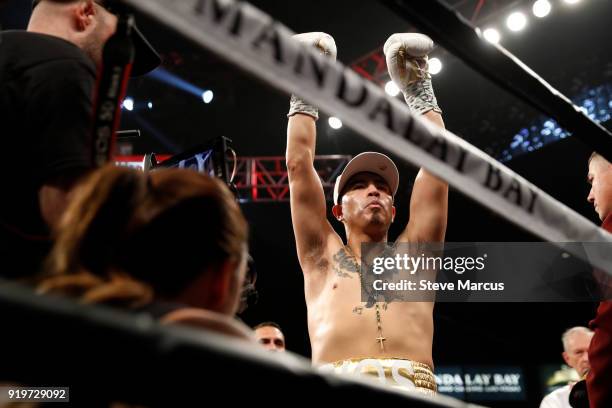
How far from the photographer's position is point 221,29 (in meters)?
0.83

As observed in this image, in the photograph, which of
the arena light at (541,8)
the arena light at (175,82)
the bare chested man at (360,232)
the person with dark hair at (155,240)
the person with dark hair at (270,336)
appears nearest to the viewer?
the person with dark hair at (155,240)

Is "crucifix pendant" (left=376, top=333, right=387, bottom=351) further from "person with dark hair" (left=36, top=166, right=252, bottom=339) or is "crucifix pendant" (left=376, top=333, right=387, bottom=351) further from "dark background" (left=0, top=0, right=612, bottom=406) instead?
"dark background" (left=0, top=0, right=612, bottom=406)

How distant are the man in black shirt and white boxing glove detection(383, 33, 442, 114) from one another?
1.11 metres

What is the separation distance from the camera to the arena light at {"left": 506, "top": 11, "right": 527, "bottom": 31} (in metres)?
5.36

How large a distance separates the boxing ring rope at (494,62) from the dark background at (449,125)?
177 inches

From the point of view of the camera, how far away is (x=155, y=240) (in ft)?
2.33

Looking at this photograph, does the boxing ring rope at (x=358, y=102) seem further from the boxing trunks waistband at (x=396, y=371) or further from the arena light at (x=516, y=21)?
the arena light at (x=516, y=21)

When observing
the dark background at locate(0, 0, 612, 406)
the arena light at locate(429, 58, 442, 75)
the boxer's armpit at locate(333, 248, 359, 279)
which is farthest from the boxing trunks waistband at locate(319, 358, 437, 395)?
the arena light at locate(429, 58, 442, 75)

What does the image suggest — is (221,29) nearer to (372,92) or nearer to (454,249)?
(372,92)

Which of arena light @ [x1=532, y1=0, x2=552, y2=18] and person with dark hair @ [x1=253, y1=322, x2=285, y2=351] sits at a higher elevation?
arena light @ [x1=532, y1=0, x2=552, y2=18]

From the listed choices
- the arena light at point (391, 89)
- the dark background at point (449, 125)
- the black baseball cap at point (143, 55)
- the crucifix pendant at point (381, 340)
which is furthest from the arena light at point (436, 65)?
the black baseball cap at point (143, 55)

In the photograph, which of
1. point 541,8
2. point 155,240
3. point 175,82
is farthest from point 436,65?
point 155,240

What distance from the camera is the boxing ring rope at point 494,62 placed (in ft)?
3.18

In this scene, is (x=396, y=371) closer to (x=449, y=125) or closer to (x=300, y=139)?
(x=300, y=139)
